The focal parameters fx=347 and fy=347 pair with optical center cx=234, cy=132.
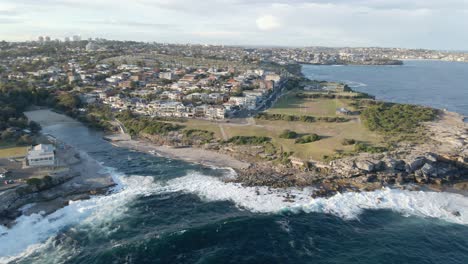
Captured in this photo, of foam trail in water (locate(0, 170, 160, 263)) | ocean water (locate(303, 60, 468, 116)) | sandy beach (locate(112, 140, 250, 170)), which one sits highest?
ocean water (locate(303, 60, 468, 116))

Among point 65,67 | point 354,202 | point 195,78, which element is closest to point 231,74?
point 195,78

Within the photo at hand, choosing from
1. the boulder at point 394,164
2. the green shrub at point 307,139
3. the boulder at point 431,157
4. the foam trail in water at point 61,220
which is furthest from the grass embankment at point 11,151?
the boulder at point 431,157

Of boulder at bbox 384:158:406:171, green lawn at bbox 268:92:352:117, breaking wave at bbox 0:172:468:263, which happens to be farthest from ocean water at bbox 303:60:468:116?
breaking wave at bbox 0:172:468:263

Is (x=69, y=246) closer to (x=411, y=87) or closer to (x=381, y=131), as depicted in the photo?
(x=381, y=131)

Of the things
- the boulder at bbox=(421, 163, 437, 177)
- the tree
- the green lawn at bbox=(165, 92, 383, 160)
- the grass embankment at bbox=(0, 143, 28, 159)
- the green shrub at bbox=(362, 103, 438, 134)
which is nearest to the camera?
the boulder at bbox=(421, 163, 437, 177)

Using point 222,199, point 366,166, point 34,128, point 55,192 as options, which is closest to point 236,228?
point 222,199

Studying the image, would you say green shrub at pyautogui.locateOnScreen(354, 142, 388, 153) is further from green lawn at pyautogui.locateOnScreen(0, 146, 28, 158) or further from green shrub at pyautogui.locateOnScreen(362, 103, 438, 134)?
green lawn at pyautogui.locateOnScreen(0, 146, 28, 158)

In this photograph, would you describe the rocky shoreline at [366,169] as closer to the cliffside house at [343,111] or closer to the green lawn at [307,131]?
the green lawn at [307,131]
